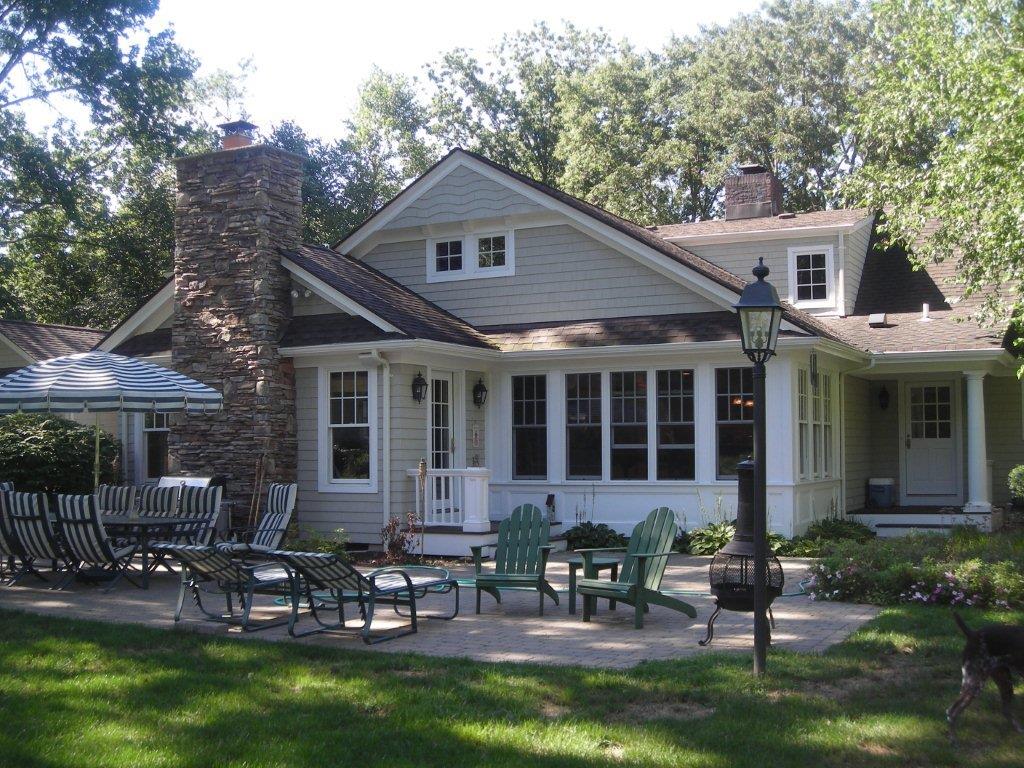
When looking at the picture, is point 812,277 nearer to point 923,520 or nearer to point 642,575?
point 923,520

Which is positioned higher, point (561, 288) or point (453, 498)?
point (561, 288)

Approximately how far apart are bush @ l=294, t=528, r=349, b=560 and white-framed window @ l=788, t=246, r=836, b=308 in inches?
377

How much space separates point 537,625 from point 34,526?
538 centimetres

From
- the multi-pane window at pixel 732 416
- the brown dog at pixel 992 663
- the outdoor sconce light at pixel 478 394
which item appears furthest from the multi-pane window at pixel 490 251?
the brown dog at pixel 992 663

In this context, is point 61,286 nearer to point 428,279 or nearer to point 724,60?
point 428,279

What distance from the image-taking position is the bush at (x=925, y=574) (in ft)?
29.9

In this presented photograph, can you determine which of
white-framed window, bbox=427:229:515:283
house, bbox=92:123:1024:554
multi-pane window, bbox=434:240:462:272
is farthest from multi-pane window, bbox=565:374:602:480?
multi-pane window, bbox=434:240:462:272

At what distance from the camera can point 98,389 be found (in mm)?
11258

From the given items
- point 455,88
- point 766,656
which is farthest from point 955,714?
point 455,88

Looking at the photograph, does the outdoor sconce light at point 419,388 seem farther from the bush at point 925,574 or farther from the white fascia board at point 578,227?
the bush at point 925,574

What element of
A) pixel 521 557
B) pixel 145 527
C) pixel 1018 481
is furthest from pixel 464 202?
pixel 1018 481

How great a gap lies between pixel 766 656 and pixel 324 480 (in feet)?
28.8

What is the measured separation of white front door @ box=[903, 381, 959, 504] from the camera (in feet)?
60.1

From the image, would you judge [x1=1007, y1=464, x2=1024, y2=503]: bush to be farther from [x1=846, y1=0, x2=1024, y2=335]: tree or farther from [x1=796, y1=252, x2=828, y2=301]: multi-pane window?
[x1=796, y1=252, x2=828, y2=301]: multi-pane window
